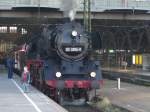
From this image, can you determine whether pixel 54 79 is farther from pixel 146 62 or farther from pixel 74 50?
pixel 146 62

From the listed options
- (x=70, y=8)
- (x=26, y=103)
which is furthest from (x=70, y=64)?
(x=26, y=103)

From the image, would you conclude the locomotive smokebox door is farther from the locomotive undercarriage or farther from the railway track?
the railway track

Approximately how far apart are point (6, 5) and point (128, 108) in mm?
36957

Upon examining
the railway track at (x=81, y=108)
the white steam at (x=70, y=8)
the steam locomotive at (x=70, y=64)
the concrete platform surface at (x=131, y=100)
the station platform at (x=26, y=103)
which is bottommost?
the railway track at (x=81, y=108)

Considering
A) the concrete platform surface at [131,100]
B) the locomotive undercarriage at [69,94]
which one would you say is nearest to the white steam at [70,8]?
the locomotive undercarriage at [69,94]

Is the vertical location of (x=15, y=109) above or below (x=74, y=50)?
below

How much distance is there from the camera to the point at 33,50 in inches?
1128

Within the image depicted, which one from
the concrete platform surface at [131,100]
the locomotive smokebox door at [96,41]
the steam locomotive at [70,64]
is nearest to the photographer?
the concrete platform surface at [131,100]

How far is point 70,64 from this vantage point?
2228cm

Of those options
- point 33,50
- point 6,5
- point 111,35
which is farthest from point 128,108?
point 111,35

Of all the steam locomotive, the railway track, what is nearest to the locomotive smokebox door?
the steam locomotive

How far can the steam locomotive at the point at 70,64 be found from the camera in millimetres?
22047

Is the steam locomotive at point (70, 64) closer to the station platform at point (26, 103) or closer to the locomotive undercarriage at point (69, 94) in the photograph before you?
the locomotive undercarriage at point (69, 94)

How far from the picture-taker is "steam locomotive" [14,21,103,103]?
2205cm
